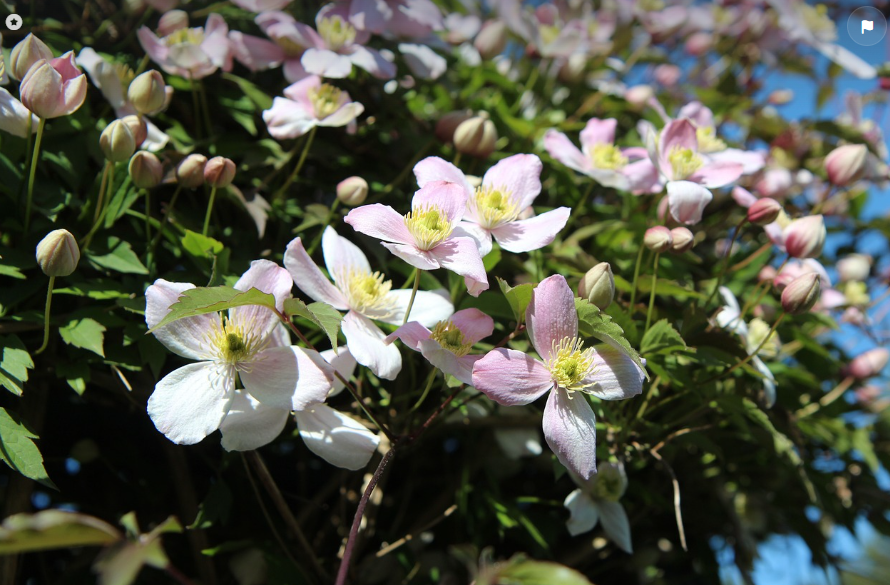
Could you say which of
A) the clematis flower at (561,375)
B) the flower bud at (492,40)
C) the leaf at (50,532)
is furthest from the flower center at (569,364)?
the flower bud at (492,40)

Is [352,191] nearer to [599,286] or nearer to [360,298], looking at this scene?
[360,298]

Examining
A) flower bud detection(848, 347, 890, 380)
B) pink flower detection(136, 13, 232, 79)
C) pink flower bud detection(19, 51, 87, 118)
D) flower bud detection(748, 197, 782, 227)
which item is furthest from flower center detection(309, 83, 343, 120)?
flower bud detection(848, 347, 890, 380)

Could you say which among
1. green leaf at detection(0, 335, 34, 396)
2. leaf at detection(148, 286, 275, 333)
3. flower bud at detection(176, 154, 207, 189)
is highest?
leaf at detection(148, 286, 275, 333)

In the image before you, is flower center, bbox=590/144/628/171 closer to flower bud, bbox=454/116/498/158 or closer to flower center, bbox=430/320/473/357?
flower bud, bbox=454/116/498/158

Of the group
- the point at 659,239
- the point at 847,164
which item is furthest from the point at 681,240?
the point at 847,164

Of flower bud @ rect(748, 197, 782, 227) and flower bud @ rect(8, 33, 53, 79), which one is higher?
flower bud @ rect(8, 33, 53, 79)

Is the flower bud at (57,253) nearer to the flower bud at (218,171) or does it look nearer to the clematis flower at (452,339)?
the flower bud at (218,171)

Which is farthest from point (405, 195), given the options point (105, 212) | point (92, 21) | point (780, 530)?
point (780, 530)
